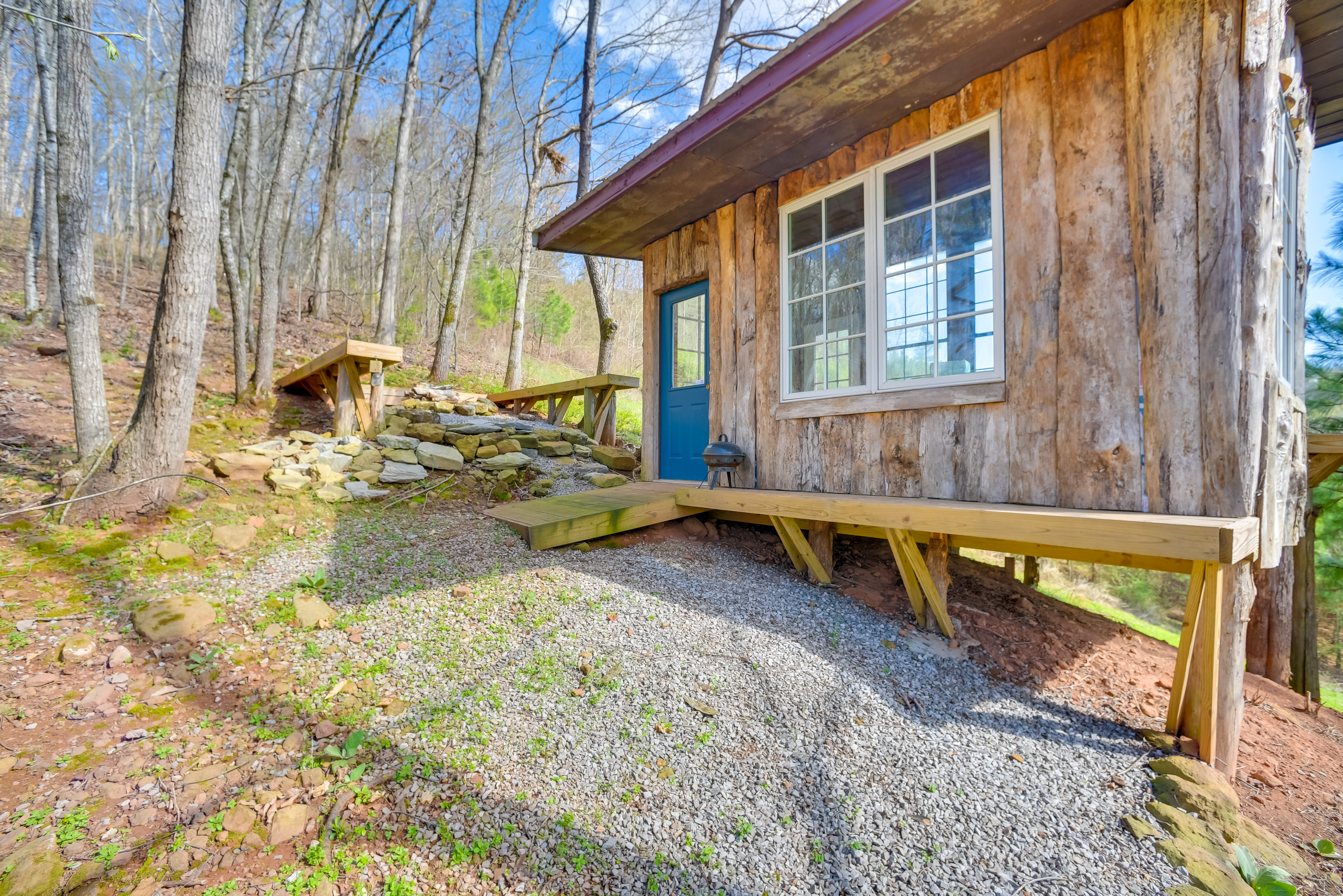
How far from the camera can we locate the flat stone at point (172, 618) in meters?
2.35

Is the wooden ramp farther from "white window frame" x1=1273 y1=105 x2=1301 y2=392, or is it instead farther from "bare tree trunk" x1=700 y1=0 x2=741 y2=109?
"bare tree trunk" x1=700 y1=0 x2=741 y2=109

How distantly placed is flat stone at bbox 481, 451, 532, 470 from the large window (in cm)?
525

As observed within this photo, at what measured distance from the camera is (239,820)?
61.1 inches

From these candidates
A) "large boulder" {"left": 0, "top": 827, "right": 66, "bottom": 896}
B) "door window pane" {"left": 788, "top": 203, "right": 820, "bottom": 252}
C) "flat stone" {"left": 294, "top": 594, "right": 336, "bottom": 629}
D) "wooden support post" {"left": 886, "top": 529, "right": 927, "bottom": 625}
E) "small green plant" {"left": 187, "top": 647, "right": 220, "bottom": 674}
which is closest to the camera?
"large boulder" {"left": 0, "top": 827, "right": 66, "bottom": 896}

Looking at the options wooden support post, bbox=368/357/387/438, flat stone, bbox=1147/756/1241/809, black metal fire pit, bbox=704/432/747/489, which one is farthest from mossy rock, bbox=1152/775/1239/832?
wooden support post, bbox=368/357/387/438

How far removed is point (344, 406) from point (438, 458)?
1.12 metres

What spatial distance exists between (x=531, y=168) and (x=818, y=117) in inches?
409

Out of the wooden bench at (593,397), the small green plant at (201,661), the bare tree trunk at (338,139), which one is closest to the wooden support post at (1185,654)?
the small green plant at (201,661)

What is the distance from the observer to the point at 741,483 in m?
4.31

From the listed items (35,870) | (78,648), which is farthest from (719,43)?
(35,870)

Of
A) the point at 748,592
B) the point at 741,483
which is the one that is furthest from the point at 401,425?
the point at 748,592

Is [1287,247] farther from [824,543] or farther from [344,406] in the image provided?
[344,406]

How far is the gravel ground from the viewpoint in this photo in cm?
161

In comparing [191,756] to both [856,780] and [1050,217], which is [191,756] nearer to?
[856,780]
